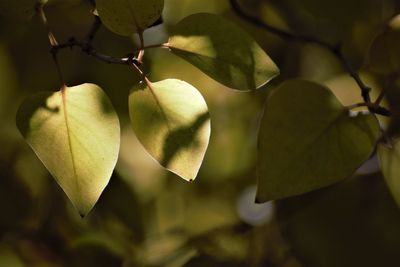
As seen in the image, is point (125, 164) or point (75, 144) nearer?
point (75, 144)

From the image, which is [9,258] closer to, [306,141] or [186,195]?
[186,195]

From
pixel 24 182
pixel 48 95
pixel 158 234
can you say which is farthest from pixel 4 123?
pixel 48 95

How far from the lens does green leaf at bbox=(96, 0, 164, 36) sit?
17.5 inches

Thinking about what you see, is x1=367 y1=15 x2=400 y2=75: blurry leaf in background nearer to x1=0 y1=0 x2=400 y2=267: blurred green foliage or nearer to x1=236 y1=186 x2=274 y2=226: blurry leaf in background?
x1=0 y1=0 x2=400 y2=267: blurred green foliage

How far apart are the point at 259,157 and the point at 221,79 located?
0.05 m

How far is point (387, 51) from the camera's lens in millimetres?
526

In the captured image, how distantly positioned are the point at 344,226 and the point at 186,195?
0.60ft

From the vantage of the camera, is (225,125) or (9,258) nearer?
(9,258)

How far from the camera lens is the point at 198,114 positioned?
44 cm

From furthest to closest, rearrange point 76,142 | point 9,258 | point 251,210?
point 251,210, point 9,258, point 76,142

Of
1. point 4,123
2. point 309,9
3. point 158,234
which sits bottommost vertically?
point 158,234

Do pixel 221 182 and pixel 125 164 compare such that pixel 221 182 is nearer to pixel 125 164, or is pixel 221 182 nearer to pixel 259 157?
pixel 125 164

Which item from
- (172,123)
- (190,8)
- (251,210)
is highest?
(172,123)

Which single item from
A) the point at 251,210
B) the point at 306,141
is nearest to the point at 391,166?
the point at 306,141
